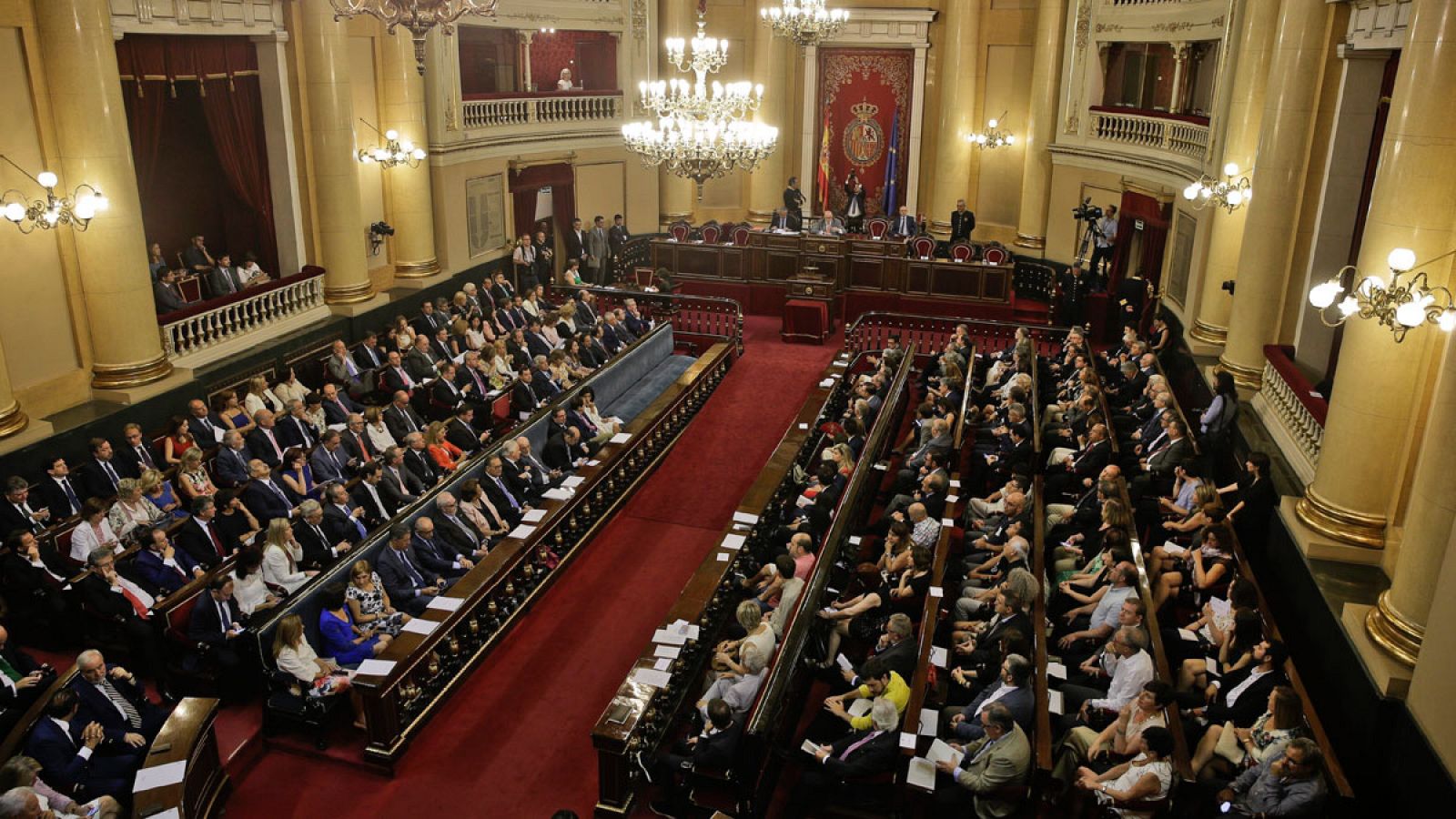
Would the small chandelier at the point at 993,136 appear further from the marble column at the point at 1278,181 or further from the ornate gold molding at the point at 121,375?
the ornate gold molding at the point at 121,375

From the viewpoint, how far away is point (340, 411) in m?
10.2

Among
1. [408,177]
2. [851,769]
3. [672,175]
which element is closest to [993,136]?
[672,175]

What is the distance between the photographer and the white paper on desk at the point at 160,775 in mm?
5355

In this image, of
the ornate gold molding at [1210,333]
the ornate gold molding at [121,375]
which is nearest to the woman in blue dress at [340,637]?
the ornate gold molding at [121,375]

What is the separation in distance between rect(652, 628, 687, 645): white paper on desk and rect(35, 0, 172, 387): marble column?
606cm

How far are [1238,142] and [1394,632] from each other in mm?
6430

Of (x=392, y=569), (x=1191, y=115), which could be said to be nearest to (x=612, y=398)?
(x=392, y=569)

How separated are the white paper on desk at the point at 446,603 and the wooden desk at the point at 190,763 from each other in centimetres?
138

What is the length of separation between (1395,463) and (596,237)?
1225cm

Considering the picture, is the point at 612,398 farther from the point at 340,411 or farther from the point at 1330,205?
the point at 1330,205

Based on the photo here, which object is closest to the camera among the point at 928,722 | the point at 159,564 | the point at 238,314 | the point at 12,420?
the point at 928,722

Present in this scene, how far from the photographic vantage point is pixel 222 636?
6582 mm

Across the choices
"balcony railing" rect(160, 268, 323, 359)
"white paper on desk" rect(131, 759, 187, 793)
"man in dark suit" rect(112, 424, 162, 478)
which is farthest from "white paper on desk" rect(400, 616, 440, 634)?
"balcony railing" rect(160, 268, 323, 359)

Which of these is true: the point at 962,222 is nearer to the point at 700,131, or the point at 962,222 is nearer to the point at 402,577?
the point at 700,131
